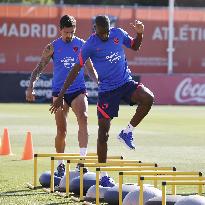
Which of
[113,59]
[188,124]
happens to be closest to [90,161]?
[113,59]

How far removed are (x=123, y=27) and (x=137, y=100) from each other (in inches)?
1704

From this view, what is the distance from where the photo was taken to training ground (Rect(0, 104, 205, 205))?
44.2ft

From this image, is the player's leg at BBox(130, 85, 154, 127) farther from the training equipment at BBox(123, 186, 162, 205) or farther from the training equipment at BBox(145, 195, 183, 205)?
the training equipment at BBox(145, 195, 183, 205)

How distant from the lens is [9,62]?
181 ft

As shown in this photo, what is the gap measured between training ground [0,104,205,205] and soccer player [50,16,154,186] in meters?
1.14

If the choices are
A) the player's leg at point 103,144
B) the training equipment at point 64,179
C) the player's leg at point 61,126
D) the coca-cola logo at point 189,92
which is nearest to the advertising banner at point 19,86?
the coca-cola logo at point 189,92

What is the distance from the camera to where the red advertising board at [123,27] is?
55500mm

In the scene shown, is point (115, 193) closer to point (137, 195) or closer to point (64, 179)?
point (137, 195)

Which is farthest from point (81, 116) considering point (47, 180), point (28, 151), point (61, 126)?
point (28, 151)

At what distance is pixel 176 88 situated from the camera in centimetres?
4638

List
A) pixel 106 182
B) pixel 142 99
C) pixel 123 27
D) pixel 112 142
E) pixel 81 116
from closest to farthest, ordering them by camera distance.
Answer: pixel 106 182, pixel 142 99, pixel 81 116, pixel 112 142, pixel 123 27

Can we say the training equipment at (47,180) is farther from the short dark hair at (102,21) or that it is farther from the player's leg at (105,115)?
the short dark hair at (102,21)

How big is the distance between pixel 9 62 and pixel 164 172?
44.4 m

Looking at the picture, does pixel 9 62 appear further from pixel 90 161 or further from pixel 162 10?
pixel 90 161
